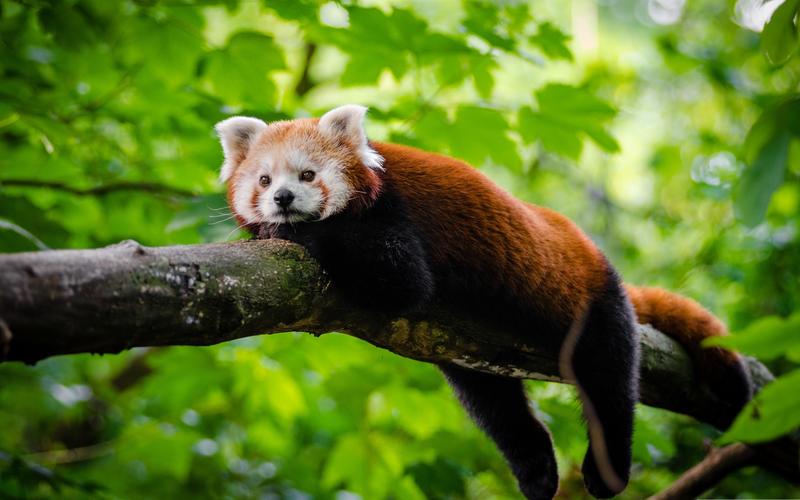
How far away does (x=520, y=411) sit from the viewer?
3.62m

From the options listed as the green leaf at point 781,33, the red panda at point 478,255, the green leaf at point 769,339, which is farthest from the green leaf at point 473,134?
the green leaf at point 769,339

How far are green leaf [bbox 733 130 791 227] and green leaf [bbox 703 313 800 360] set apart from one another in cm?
79

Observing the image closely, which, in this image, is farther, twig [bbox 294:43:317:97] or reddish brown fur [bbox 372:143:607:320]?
twig [bbox 294:43:317:97]

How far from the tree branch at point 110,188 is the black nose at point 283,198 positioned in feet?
3.08

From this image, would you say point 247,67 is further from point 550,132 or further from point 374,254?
point 550,132

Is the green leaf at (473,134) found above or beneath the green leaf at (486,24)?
beneath

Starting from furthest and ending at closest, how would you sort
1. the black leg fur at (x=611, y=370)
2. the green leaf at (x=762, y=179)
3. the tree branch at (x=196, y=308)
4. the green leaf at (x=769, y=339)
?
the black leg fur at (x=611, y=370), the green leaf at (x=762, y=179), the tree branch at (x=196, y=308), the green leaf at (x=769, y=339)

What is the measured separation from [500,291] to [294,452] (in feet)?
10.5

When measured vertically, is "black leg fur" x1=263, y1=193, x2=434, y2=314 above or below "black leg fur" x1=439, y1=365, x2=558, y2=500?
above

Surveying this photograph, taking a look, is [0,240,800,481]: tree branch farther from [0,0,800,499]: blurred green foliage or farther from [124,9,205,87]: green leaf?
[124,9,205,87]: green leaf

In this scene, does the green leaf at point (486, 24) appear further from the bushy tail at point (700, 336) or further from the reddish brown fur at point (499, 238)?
the bushy tail at point (700, 336)

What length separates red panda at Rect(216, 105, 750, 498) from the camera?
2953 mm

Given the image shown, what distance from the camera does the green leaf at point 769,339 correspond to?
1.08m

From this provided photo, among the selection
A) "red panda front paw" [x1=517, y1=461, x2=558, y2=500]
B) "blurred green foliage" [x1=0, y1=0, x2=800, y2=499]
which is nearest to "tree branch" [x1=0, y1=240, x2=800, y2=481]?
"blurred green foliage" [x1=0, y1=0, x2=800, y2=499]
